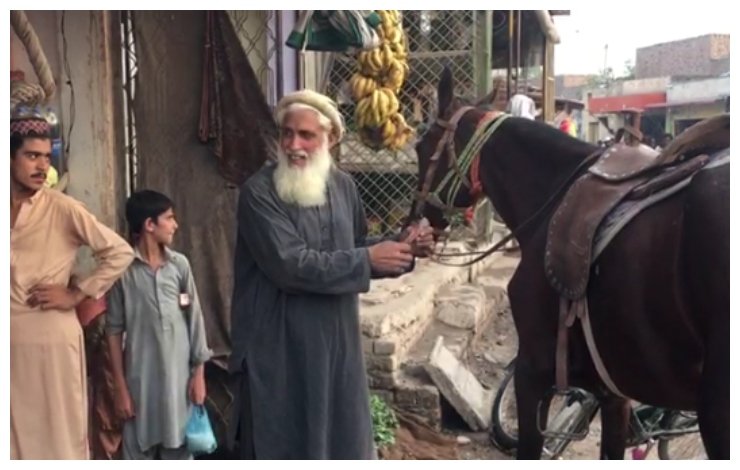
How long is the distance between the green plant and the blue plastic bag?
4.00 ft

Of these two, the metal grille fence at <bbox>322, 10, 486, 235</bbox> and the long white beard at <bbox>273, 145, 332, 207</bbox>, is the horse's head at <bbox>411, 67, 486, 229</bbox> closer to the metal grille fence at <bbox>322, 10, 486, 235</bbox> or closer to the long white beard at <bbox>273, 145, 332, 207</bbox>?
the long white beard at <bbox>273, 145, 332, 207</bbox>

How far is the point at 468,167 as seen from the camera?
147 inches

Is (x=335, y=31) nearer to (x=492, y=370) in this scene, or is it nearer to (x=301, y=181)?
(x=301, y=181)

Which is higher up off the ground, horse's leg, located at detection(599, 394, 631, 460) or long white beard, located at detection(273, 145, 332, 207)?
long white beard, located at detection(273, 145, 332, 207)

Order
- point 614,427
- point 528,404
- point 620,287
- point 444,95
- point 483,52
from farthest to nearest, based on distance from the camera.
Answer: point 483,52
point 444,95
point 614,427
point 528,404
point 620,287

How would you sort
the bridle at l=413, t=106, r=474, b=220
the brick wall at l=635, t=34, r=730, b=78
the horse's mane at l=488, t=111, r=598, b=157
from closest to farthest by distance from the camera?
the horse's mane at l=488, t=111, r=598, b=157
the bridle at l=413, t=106, r=474, b=220
the brick wall at l=635, t=34, r=730, b=78

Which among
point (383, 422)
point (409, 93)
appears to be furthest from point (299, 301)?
point (409, 93)

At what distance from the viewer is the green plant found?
4.64 metres

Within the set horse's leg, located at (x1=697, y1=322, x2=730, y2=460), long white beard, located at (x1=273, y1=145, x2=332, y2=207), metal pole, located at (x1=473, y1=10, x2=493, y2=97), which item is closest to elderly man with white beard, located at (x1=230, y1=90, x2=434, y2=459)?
long white beard, located at (x1=273, y1=145, x2=332, y2=207)

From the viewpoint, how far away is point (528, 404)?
3.38 m

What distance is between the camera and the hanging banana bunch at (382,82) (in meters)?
4.67

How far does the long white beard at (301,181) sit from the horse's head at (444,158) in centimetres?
88

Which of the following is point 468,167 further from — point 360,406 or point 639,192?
point 360,406

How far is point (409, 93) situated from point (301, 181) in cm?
490
